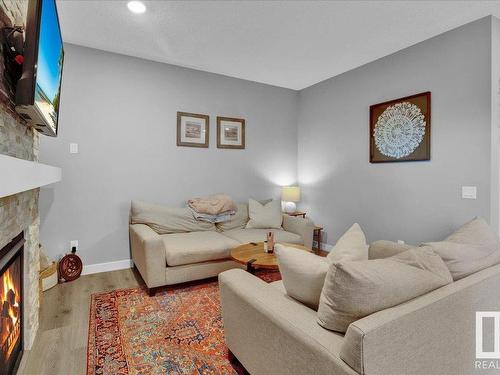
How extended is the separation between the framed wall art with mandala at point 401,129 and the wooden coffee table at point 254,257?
1.96 metres

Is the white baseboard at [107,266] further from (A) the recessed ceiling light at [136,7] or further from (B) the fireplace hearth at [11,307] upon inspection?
(A) the recessed ceiling light at [136,7]

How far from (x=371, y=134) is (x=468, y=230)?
224 centimetres

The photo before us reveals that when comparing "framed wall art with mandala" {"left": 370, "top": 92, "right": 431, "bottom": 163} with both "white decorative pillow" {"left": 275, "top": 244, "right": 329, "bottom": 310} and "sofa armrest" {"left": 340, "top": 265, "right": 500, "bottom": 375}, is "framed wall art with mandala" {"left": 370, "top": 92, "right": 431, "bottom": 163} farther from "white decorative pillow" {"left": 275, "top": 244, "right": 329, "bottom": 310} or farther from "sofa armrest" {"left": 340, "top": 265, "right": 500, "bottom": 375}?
"white decorative pillow" {"left": 275, "top": 244, "right": 329, "bottom": 310}

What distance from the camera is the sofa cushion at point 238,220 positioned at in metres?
3.82

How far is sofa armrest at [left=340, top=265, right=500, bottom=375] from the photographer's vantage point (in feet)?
3.02

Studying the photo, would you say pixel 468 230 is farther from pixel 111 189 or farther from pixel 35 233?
pixel 111 189

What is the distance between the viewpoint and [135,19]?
2.69 m

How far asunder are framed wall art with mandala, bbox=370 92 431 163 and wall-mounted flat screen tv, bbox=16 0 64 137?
3.36 metres

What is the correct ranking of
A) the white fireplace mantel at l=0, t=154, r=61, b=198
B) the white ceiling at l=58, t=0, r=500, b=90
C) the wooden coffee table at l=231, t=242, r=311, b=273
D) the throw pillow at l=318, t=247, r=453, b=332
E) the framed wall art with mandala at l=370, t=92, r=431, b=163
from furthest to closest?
1. the framed wall art with mandala at l=370, t=92, r=431, b=163
2. the white ceiling at l=58, t=0, r=500, b=90
3. the wooden coffee table at l=231, t=242, r=311, b=273
4. the throw pillow at l=318, t=247, r=453, b=332
5. the white fireplace mantel at l=0, t=154, r=61, b=198


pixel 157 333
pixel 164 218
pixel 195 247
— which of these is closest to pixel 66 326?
pixel 157 333

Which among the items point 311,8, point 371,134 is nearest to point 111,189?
point 311,8

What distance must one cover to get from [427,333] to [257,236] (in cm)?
248

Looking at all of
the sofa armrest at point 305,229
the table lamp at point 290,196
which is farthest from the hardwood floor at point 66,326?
the table lamp at point 290,196

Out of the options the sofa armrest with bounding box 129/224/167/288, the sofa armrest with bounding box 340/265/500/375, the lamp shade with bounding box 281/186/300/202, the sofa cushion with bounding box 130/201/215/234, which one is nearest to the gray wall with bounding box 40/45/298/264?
the sofa cushion with bounding box 130/201/215/234
